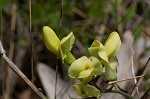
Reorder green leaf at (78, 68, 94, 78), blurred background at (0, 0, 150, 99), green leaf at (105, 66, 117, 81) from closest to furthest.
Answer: green leaf at (78, 68, 94, 78), green leaf at (105, 66, 117, 81), blurred background at (0, 0, 150, 99)

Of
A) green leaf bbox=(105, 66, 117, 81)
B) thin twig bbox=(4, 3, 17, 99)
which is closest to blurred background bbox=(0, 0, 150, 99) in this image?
thin twig bbox=(4, 3, 17, 99)

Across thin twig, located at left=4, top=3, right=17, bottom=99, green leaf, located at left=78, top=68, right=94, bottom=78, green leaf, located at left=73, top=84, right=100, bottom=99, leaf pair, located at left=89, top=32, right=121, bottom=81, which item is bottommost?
thin twig, located at left=4, top=3, right=17, bottom=99

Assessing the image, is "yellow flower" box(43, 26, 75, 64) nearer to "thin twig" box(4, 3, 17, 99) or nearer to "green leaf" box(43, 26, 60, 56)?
"green leaf" box(43, 26, 60, 56)

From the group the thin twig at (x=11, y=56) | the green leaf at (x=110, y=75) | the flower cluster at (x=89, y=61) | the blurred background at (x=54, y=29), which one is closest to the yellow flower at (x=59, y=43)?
the flower cluster at (x=89, y=61)

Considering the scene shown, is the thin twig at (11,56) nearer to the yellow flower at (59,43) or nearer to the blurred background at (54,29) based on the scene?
the blurred background at (54,29)

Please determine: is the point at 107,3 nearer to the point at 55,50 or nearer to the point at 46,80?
the point at 46,80
